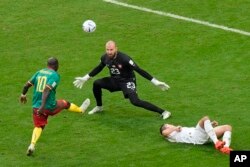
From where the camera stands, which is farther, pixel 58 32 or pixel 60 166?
pixel 58 32

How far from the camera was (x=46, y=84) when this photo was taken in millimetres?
16812

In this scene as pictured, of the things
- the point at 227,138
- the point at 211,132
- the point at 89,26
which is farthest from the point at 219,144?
the point at 89,26

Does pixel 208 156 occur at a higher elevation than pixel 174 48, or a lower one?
lower

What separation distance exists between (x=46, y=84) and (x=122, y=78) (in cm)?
280

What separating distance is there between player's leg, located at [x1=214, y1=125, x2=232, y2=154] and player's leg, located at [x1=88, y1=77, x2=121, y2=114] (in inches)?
123

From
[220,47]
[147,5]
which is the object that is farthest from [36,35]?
[220,47]

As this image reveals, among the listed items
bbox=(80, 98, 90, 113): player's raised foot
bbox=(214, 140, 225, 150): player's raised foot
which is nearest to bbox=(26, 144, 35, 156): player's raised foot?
bbox=(80, 98, 90, 113): player's raised foot

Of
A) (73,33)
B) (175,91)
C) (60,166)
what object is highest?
(73,33)

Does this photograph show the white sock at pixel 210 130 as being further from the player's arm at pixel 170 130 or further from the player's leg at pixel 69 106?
the player's leg at pixel 69 106

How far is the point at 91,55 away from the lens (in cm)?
2316

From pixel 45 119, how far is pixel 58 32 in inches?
314

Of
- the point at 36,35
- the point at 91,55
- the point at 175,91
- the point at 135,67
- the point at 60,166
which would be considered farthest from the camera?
the point at 36,35

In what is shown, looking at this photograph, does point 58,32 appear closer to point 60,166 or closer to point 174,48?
point 174,48

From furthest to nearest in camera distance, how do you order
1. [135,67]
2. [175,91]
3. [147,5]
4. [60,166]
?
[147,5], [175,91], [135,67], [60,166]
